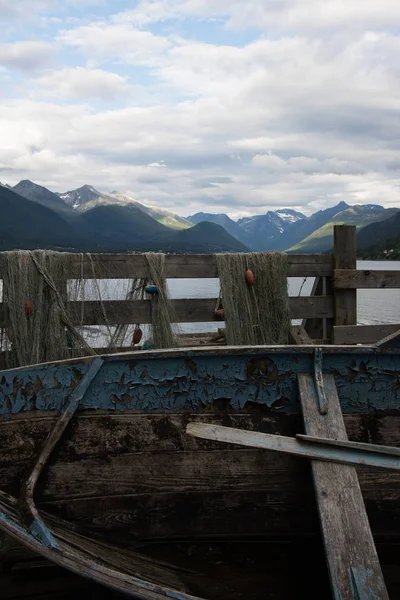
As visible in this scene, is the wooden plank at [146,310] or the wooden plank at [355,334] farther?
the wooden plank at [355,334]

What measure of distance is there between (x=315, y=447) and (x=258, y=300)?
375 centimetres

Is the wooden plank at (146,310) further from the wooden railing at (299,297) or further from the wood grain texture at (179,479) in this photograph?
the wood grain texture at (179,479)

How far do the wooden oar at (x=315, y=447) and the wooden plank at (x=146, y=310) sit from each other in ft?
11.1

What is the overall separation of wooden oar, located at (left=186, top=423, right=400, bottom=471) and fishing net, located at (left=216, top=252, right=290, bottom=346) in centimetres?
351

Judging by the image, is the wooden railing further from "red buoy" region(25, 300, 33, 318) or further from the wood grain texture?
the wood grain texture

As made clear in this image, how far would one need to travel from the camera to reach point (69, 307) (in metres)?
6.26

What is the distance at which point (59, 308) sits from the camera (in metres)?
6.12

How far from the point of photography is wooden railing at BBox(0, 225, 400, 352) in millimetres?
6371

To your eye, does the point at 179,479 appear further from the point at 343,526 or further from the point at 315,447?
the point at 343,526

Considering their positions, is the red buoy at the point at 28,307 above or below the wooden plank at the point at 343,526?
above

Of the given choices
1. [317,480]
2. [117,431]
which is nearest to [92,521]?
[117,431]

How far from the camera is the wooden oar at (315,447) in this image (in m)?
3.11

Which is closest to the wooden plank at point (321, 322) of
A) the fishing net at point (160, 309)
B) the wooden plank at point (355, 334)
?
the wooden plank at point (355, 334)

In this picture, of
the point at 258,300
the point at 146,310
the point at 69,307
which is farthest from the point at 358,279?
the point at 69,307
